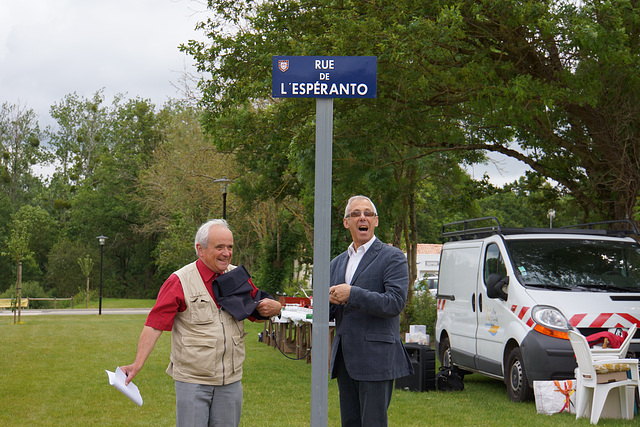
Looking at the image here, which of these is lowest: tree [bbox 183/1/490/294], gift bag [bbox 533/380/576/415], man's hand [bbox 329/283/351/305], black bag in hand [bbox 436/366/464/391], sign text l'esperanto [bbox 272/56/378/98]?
black bag in hand [bbox 436/366/464/391]

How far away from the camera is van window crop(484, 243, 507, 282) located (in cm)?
1096

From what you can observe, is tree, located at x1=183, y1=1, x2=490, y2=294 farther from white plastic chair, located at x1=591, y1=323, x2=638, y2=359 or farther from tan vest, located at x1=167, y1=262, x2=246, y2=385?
tan vest, located at x1=167, y1=262, x2=246, y2=385

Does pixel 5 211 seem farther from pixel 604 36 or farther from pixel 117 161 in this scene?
pixel 604 36

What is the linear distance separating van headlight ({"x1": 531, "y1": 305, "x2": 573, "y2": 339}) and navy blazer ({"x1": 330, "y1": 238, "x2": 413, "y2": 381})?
16.8ft

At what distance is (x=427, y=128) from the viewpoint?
1598 centimetres

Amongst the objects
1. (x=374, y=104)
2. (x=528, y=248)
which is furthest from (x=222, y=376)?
(x=374, y=104)

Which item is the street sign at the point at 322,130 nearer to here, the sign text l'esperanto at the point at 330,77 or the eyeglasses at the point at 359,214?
the sign text l'esperanto at the point at 330,77

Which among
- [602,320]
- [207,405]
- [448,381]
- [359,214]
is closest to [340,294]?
[359,214]

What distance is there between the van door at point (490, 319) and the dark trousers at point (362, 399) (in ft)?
19.0

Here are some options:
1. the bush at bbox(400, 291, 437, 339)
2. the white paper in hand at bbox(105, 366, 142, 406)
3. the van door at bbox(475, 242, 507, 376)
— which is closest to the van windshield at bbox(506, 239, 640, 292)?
the van door at bbox(475, 242, 507, 376)

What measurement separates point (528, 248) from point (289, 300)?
29.1 ft

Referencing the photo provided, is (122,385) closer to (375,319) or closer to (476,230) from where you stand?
(375,319)

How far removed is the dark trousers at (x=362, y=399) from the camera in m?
4.96

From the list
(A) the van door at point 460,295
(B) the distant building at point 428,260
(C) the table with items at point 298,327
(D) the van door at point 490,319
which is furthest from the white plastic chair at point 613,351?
(B) the distant building at point 428,260
